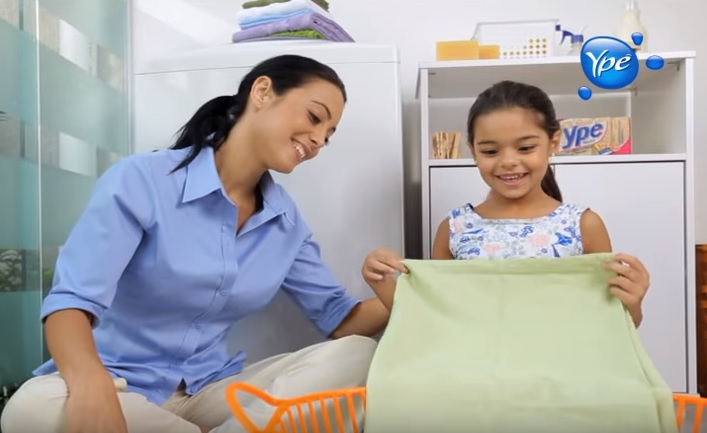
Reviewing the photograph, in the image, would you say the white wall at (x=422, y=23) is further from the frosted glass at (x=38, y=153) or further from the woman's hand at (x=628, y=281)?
the woman's hand at (x=628, y=281)

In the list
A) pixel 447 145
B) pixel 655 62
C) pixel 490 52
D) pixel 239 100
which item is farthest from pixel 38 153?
pixel 655 62

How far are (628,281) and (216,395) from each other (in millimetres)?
685

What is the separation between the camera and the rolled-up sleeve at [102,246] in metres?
1.05

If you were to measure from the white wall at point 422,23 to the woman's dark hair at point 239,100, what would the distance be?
78cm

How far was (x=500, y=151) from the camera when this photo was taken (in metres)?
1.35

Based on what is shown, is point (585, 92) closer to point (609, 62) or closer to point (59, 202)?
point (609, 62)

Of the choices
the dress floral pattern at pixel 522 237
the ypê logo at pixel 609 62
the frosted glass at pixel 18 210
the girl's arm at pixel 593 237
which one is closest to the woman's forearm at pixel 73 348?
the frosted glass at pixel 18 210

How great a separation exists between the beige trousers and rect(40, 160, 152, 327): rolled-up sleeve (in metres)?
0.11

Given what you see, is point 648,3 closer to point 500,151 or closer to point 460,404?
point 500,151

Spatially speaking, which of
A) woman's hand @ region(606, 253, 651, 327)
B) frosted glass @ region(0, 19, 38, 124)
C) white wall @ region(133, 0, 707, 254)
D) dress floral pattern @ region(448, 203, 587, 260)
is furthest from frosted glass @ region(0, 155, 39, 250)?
woman's hand @ region(606, 253, 651, 327)

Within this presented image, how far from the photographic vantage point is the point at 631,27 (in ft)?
6.17

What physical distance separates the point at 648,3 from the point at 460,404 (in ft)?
5.25

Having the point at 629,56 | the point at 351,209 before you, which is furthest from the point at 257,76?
the point at 629,56

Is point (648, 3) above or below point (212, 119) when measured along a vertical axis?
above
